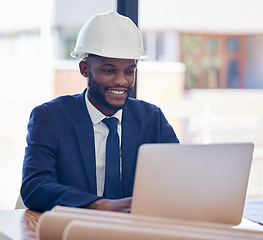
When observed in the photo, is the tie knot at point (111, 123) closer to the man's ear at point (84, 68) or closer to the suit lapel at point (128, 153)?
the suit lapel at point (128, 153)

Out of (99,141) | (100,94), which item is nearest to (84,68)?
(100,94)

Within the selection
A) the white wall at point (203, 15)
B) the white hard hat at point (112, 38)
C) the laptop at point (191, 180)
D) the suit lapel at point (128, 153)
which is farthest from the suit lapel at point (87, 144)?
the white wall at point (203, 15)

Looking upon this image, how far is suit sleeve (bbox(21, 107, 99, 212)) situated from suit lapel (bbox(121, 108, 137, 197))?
0.81 ft

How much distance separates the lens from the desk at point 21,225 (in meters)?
1.47

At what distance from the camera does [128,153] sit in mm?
1997

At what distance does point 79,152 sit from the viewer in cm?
192

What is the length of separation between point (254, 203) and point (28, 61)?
10.2ft

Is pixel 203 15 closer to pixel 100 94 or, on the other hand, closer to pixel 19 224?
pixel 100 94

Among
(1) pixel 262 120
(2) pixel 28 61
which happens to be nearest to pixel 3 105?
(2) pixel 28 61

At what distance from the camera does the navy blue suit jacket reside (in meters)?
1.70

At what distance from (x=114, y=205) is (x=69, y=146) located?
1.39 feet

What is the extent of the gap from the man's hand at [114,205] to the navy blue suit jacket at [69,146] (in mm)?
54

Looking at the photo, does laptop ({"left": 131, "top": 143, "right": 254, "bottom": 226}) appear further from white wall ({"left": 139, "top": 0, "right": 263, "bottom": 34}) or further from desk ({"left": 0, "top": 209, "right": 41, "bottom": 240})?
white wall ({"left": 139, "top": 0, "right": 263, "bottom": 34})

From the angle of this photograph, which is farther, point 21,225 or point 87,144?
point 87,144
